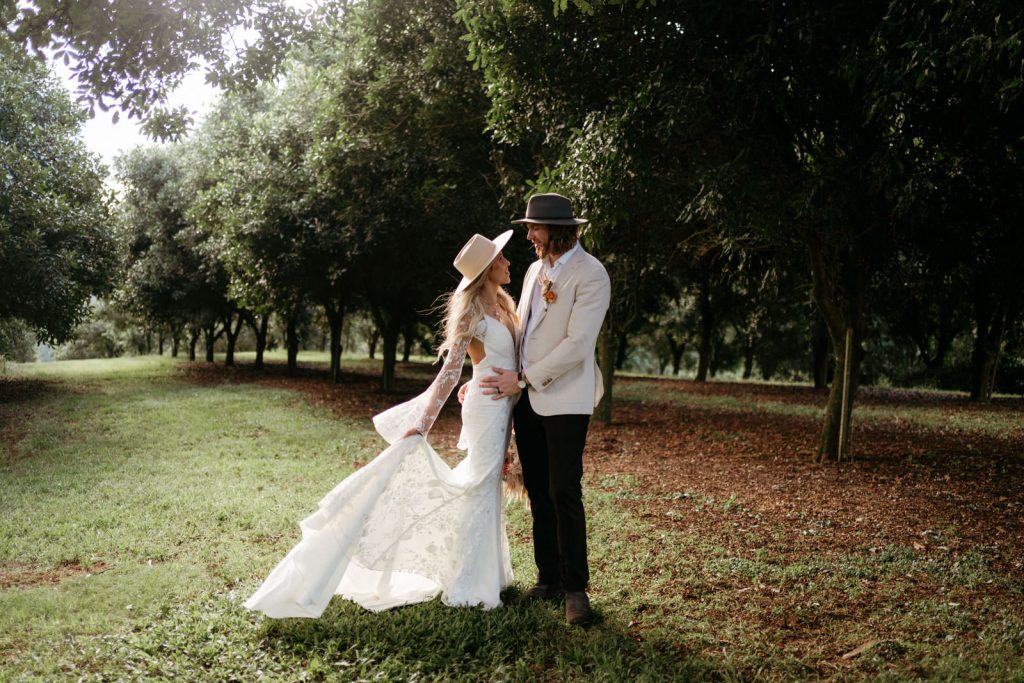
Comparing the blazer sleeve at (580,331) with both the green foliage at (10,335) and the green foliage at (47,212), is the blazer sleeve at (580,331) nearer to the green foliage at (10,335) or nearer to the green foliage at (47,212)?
the green foliage at (47,212)

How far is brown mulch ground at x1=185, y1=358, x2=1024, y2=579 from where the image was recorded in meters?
7.43

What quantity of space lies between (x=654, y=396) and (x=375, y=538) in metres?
19.1

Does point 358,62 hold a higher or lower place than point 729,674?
higher

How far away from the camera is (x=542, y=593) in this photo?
538 centimetres

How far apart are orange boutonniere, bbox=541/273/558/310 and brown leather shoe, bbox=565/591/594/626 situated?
1.99 metres

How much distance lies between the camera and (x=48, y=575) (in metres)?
6.30

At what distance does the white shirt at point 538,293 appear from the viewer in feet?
16.1

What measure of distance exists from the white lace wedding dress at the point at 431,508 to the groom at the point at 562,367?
0.25 metres

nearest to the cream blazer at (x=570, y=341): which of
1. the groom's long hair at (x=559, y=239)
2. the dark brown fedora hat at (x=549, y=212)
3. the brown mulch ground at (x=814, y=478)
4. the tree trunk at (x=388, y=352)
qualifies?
the groom's long hair at (x=559, y=239)

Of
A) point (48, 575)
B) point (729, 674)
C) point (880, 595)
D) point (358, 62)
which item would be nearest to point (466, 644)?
point (729, 674)

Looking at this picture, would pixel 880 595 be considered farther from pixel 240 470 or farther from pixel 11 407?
pixel 11 407

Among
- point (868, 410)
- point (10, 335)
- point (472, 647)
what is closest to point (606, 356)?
point (868, 410)

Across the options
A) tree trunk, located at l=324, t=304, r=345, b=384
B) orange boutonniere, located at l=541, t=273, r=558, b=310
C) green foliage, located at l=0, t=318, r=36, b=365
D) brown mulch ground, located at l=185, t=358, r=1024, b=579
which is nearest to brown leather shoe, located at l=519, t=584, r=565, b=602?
orange boutonniere, located at l=541, t=273, r=558, b=310

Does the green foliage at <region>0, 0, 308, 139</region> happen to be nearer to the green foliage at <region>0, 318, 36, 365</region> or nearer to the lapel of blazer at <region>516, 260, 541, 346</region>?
the lapel of blazer at <region>516, 260, 541, 346</region>
